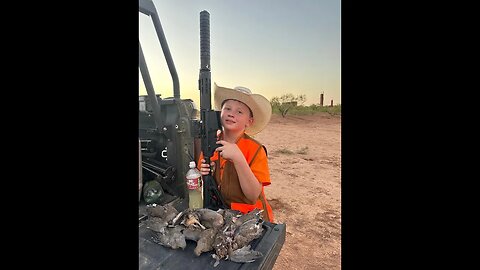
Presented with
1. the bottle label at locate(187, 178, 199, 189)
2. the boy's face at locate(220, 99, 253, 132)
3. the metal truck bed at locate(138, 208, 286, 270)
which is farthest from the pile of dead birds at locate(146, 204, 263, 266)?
the boy's face at locate(220, 99, 253, 132)

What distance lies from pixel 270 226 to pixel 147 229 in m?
0.57

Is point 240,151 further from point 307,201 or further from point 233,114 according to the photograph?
point 307,201

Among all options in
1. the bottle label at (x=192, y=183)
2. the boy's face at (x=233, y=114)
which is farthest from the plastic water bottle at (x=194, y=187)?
the boy's face at (x=233, y=114)

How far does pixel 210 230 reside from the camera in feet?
3.80

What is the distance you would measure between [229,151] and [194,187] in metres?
0.31

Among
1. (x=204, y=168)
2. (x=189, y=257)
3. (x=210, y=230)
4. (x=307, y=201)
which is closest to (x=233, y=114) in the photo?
(x=204, y=168)

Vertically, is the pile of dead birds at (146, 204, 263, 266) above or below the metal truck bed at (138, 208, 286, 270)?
above

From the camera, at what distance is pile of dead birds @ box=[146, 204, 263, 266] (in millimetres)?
1078

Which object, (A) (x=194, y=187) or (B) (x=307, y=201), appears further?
(B) (x=307, y=201)

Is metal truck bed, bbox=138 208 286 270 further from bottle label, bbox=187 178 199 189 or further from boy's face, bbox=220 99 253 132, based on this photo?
boy's face, bbox=220 99 253 132
